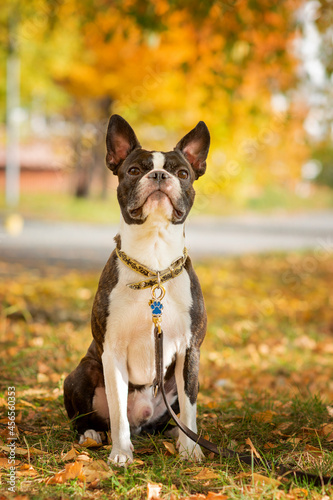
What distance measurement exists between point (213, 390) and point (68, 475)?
211 cm

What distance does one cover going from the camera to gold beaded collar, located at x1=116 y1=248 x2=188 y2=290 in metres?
2.82

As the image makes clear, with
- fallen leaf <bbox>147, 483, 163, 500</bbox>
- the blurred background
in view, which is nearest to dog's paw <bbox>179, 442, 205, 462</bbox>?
fallen leaf <bbox>147, 483, 163, 500</bbox>

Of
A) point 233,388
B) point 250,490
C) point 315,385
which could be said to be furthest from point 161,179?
point 315,385

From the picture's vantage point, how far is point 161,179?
2715 mm

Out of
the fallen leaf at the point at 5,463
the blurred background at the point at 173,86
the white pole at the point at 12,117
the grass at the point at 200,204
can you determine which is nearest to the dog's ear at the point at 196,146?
the fallen leaf at the point at 5,463

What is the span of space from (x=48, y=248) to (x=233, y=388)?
804 cm

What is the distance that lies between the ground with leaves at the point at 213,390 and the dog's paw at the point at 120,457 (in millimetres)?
42

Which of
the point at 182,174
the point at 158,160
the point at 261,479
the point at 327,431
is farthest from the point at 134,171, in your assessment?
the point at 327,431

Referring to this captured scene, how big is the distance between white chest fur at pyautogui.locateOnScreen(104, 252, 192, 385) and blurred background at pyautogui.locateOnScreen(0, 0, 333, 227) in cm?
379

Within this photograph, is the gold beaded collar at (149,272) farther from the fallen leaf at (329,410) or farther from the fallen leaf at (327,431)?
the fallen leaf at (329,410)

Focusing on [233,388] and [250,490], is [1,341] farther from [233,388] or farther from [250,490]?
[250,490]

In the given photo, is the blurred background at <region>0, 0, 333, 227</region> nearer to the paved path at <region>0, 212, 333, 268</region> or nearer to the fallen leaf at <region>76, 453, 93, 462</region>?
the paved path at <region>0, 212, 333, 268</region>

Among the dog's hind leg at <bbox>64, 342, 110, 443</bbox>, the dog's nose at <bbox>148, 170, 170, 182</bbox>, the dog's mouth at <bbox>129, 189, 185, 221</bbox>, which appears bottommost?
the dog's hind leg at <bbox>64, 342, 110, 443</bbox>

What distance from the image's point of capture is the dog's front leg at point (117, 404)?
281 cm
